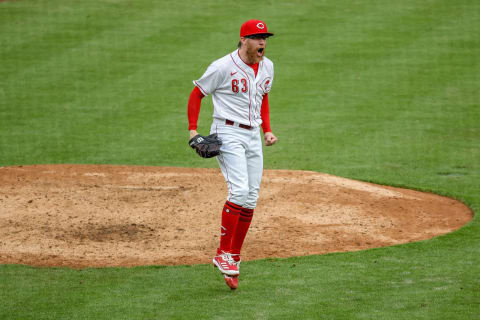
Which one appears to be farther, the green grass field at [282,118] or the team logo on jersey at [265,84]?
the team logo on jersey at [265,84]

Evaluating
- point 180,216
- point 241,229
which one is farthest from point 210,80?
point 180,216

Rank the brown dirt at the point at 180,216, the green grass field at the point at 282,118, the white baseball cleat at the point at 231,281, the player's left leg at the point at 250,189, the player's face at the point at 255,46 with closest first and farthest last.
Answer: the green grass field at the point at 282,118, the white baseball cleat at the point at 231,281, the player's face at the point at 255,46, the player's left leg at the point at 250,189, the brown dirt at the point at 180,216

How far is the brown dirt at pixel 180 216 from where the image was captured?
23.0 ft

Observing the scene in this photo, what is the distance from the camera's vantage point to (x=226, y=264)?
230 inches

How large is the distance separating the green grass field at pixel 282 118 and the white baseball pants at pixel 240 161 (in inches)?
29.1

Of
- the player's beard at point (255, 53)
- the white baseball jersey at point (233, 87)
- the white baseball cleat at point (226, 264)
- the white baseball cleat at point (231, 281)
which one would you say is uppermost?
the player's beard at point (255, 53)

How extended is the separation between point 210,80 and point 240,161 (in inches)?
28.0

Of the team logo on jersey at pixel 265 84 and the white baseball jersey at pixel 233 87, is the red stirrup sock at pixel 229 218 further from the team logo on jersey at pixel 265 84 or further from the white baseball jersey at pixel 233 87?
the team logo on jersey at pixel 265 84

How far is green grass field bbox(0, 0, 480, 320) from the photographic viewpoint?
557cm

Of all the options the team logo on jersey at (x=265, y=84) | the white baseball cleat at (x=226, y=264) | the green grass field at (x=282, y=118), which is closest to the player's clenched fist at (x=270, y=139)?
the team logo on jersey at (x=265, y=84)

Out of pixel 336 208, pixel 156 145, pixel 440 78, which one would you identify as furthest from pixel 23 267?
pixel 440 78

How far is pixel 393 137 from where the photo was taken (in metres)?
11.5

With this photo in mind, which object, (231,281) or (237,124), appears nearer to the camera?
(231,281)

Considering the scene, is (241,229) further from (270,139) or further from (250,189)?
(270,139)
